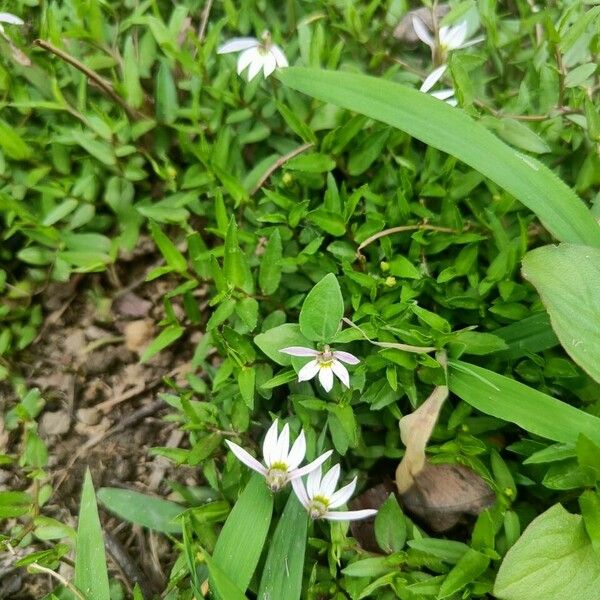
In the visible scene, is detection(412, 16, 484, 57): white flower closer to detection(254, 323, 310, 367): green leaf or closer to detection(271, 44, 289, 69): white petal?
detection(271, 44, 289, 69): white petal

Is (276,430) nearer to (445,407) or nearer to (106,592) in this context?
(445,407)

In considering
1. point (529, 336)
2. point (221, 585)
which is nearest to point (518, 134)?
point (529, 336)

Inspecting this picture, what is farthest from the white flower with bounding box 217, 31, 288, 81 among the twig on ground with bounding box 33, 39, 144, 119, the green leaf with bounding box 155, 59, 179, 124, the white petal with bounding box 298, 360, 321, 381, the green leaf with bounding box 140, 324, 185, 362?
the white petal with bounding box 298, 360, 321, 381

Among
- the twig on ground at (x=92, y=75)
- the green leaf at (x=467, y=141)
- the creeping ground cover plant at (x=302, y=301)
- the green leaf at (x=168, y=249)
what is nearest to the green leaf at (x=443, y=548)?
the creeping ground cover plant at (x=302, y=301)

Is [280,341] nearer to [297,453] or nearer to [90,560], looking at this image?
[297,453]

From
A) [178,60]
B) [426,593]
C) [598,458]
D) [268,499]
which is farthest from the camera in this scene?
[178,60]

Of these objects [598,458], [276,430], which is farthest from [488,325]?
[276,430]

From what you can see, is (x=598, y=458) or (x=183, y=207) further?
(x=183, y=207)
